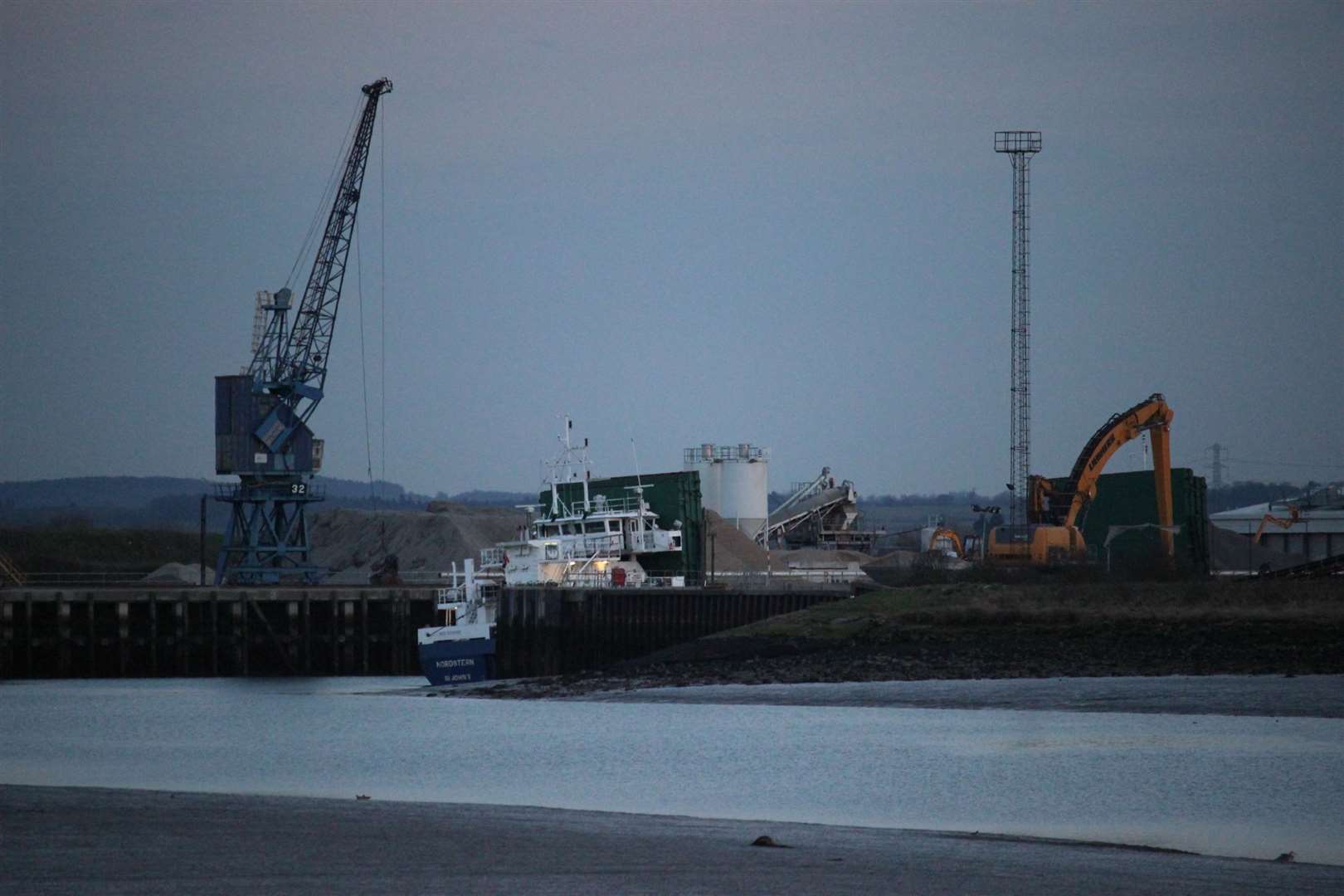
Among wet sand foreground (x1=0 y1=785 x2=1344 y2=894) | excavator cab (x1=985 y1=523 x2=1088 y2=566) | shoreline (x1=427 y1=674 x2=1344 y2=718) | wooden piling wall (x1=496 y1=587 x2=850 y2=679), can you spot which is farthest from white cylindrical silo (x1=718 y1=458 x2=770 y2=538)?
wet sand foreground (x1=0 y1=785 x2=1344 y2=894)

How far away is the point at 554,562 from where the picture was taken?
66500mm

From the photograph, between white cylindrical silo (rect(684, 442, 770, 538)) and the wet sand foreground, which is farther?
white cylindrical silo (rect(684, 442, 770, 538))

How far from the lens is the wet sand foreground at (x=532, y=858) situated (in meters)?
16.6

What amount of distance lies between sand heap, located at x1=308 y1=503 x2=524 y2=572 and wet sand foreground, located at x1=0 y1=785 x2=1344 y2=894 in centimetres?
9319

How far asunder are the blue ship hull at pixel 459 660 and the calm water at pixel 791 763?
1170 centimetres

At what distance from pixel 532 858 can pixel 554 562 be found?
1891 inches

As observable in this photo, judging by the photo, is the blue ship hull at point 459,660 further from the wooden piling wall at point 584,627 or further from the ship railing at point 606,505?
the ship railing at point 606,505

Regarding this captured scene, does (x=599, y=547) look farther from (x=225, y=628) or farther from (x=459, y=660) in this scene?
(x=225, y=628)

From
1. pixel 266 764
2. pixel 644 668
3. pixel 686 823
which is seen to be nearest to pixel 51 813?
pixel 686 823

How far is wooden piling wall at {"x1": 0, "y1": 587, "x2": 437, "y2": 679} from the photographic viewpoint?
6781 cm

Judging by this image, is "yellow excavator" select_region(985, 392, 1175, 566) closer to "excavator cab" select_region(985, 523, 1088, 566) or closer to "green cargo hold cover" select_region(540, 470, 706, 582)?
"excavator cab" select_region(985, 523, 1088, 566)

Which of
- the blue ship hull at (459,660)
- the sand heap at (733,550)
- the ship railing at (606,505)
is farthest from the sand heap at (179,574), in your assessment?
the blue ship hull at (459,660)

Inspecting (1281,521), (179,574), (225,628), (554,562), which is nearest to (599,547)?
(554,562)

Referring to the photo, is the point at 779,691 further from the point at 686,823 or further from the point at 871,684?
the point at 686,823
